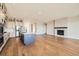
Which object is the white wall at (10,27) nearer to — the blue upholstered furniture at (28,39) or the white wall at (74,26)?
the blue upholstered furniture at (28,39)

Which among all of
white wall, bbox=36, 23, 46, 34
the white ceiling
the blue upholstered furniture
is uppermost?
the white ceiling

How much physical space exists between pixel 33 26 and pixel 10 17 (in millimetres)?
993

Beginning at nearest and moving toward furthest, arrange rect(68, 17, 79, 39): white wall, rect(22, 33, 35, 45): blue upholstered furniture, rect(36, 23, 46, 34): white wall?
rect(68, 17, 79, 39): white wall
rect(36, 23, 46, 34): white wall
rect(22, 33, 35, 45): blue upholstered furniture

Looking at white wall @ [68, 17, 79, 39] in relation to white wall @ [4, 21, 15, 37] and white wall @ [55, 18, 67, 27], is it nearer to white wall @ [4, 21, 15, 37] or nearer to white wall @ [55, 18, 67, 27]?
white wall @ [55, 18, 67, 27]

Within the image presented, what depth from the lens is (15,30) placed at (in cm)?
532

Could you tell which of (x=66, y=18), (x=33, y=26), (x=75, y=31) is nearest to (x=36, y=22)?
(x=33, y=26)

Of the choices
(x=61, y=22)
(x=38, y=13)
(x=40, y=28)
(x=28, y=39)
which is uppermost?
(x=38, y=13)

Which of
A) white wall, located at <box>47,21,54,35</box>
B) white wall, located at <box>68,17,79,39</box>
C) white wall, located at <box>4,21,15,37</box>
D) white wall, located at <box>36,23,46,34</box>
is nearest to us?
white wall, located at <box>68,17,79,39</box>

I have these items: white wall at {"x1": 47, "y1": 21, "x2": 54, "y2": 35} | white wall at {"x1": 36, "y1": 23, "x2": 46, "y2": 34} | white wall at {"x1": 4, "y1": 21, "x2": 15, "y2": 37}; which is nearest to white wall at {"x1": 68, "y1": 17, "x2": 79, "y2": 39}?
white wall at {"x1": 47, "y1": 21, "x2": 54, "y2": 35}

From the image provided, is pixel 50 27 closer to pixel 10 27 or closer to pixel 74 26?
pixel 74 26

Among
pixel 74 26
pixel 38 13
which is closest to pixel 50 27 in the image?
pixel 38 13

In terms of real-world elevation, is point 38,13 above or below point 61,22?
above

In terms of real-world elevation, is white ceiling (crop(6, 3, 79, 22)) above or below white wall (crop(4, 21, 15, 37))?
above

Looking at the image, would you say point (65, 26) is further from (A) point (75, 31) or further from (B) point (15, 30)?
(B) point (15, 30)
